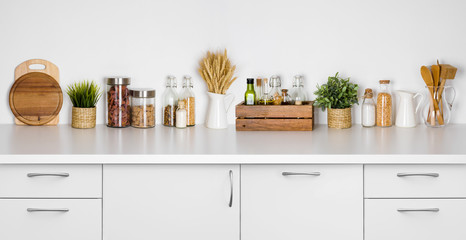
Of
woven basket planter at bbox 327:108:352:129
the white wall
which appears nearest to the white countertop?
woven basket planter at bbox 327:108:352:129

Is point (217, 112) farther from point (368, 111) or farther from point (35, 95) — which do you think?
point (35, 95)

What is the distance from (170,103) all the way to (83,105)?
42 cm

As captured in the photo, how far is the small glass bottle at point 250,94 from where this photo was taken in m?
2.58

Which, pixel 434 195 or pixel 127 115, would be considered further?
pixel 127 115

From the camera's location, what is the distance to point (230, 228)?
2012 millimetres

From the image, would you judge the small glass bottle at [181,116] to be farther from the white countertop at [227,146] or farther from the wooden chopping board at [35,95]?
the wooden chopping board at [35,95]

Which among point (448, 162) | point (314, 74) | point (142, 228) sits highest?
point (314, 74)

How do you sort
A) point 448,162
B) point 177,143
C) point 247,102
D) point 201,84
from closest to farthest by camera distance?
point 448,162, point 177,143, point 247,102, point 201,84

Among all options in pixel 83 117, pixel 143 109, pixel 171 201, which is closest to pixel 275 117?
pixel 143 109

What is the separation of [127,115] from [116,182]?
0.70 metres

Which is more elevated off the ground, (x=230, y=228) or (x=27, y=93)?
(x=27, y=93)

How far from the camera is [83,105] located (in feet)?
8.70

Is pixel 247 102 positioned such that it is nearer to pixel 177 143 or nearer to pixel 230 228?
pixel 177 143

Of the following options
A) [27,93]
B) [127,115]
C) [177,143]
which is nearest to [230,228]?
[177,143]
